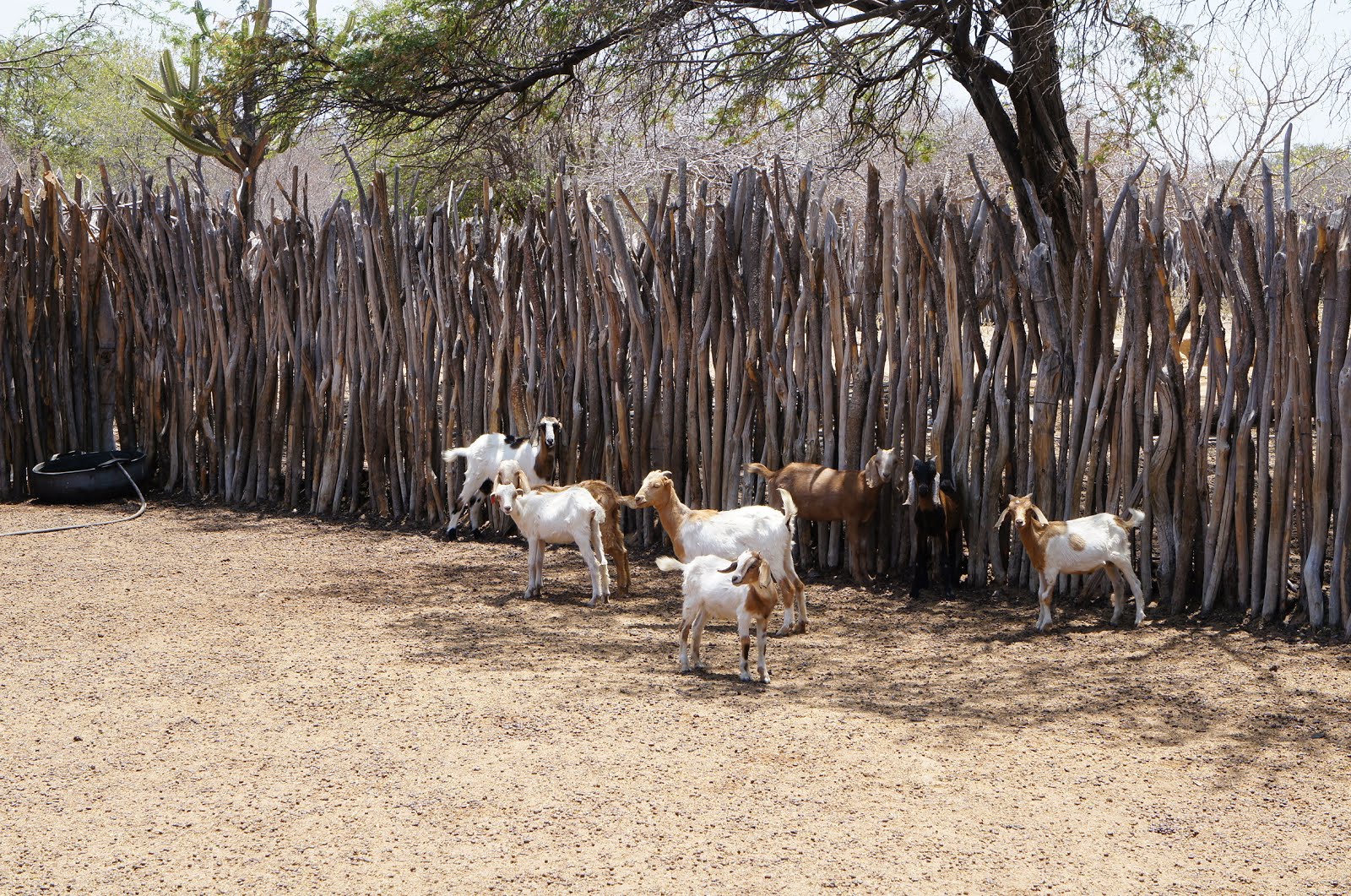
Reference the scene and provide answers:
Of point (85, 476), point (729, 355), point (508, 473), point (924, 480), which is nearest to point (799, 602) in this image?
point (924, 480)

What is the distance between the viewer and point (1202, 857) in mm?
3402

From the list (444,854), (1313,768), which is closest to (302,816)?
(444,854)

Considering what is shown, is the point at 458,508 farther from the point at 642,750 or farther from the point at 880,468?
the point at 642,750

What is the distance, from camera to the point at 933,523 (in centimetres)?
634

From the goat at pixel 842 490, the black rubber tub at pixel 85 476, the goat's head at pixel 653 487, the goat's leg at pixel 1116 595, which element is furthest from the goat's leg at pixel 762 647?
the black rubber tub at pixel 85 476

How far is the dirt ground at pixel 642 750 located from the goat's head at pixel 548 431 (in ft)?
4.05

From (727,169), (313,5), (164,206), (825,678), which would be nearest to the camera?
(825,678)

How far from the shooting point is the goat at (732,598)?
4.83 m

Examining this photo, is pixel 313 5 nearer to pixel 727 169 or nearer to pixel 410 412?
pixel 727 169

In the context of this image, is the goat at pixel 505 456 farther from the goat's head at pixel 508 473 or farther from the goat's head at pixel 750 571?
the goat's head at pixel 750 571

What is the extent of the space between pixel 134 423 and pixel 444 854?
24.9 feet

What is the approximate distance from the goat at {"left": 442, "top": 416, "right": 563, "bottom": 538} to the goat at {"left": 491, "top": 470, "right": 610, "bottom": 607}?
1156 millimetres

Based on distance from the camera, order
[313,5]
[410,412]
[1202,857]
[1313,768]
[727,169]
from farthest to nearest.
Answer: [727,169] < [313,5] < [410,412] < [1313,768] < [1202,857]

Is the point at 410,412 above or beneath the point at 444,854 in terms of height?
above
